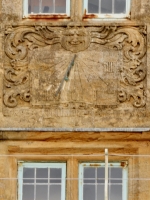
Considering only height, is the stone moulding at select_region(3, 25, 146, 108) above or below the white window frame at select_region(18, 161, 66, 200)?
above

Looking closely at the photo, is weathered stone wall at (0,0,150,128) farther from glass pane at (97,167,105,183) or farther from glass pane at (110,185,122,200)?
glass pane at (110,185,122,200)

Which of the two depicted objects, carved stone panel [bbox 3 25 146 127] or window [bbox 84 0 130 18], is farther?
window [bbox 84 0 130 18]

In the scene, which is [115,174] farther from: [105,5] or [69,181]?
[105,5]

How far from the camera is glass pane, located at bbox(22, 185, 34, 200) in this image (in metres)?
28.2

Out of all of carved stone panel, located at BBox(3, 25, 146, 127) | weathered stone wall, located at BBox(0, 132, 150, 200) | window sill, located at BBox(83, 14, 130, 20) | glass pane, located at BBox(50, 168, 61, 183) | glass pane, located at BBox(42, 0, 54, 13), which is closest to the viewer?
weathered stone wall, located at BBox(0, 132, 150, 200)

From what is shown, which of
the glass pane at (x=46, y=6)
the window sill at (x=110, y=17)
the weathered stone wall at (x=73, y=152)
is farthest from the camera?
the glass pane at (x=46, y=6)

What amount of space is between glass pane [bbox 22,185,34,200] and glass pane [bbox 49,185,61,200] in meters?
0.28

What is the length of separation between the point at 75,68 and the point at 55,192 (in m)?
1.87

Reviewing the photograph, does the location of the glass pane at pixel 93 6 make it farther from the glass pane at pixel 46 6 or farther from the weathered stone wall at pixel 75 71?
the glass pane at pixel 46 6

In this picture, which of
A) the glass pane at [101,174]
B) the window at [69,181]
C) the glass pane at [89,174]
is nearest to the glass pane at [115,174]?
the window at [69,181]

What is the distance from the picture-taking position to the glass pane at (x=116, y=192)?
28125 mm

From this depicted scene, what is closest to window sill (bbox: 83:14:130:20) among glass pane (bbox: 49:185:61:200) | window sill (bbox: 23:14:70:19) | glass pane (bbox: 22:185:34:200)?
window sill (bbox: 23:14:70:19)

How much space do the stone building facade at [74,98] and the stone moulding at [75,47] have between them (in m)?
0.01

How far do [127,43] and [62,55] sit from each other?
0.98 metres
